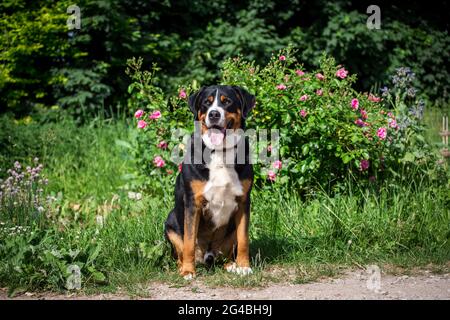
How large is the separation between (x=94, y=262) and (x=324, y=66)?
3022 mm

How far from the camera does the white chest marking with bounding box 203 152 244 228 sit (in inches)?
167

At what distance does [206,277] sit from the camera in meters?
4.34

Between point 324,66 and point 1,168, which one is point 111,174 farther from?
point 324,66

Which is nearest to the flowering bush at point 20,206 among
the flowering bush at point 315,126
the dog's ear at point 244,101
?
the flowering bush at point 315,126

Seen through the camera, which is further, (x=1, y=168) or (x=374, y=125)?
(x=1, y=168)

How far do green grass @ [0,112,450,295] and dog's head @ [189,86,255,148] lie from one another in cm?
100

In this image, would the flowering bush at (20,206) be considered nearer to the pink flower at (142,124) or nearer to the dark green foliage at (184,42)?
the pink flower at (142,124)

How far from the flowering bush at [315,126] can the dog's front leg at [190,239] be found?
1.54m

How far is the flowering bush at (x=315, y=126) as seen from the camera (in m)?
5.58

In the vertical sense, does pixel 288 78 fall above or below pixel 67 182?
above

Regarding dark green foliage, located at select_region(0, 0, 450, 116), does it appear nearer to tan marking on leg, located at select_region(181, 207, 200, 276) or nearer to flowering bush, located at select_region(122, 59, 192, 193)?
flowering bush, located at select_region(122, 59, 192, 193)

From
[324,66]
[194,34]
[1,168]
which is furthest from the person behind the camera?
[194,34]

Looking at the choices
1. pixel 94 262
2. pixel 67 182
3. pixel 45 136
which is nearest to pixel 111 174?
pixel 67 182

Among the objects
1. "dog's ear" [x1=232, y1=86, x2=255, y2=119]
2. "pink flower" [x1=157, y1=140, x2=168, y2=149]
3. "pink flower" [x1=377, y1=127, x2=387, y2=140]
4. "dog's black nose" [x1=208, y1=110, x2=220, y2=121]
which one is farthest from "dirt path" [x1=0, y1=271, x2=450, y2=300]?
"pink flower" [x1=157, y1=140, x2=168, y2=149]
